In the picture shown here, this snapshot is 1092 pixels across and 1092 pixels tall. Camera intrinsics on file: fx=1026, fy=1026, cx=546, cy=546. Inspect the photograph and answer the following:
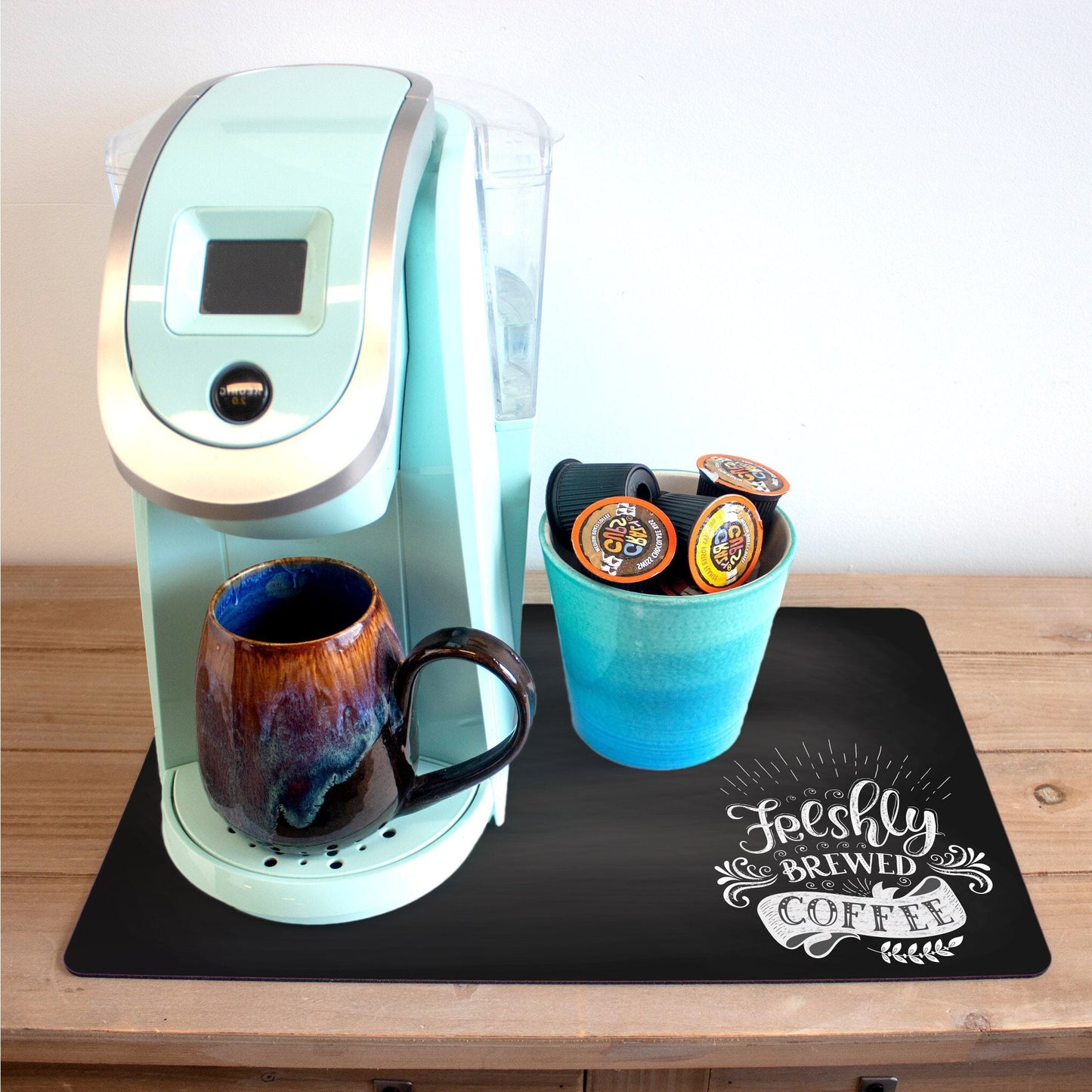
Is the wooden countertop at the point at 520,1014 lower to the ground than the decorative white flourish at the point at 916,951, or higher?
lower

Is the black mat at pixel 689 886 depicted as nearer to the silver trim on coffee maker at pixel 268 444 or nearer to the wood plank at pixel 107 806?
the wood plank at pixel 107 806

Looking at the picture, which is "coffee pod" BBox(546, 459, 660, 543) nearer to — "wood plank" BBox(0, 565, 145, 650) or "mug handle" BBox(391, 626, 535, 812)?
"mug handle" BBox(391, 626, 535, 812)

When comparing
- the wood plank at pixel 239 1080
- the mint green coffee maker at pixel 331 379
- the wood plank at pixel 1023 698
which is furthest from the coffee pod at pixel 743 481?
the wood plank at pixel 239 1080

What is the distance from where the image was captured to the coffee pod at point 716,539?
0.58m

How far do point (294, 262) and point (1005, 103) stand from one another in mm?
532

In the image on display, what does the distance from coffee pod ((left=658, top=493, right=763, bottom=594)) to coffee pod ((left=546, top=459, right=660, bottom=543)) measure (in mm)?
32

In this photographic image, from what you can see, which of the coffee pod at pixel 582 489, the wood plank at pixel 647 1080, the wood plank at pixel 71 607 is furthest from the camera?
the wood plank at pixel 71 607

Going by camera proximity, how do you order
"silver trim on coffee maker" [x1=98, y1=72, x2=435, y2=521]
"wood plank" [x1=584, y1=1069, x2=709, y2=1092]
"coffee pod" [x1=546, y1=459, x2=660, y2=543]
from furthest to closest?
"coffee pod" [x1=546, y1=459, x2=660, y2=543], "wood plank" [x1=584, y1=1069, x2=709, y2=1092], "silver trim on coffee maker" [x1=98, y1=72, x2=435, y2=521]

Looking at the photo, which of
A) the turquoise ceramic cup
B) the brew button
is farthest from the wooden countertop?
the brew button

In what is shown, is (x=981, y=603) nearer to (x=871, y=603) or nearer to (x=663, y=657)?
(x=871, y=603)

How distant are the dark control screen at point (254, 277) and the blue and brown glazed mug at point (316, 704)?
0.14 metres

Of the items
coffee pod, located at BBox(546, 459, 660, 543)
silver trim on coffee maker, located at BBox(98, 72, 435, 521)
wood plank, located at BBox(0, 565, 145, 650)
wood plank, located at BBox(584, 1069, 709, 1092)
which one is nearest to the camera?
silver trim on coffee maker, located at BBox(98, 72, 435, 521)

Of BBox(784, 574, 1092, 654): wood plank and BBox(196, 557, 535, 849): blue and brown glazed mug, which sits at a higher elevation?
BBox(196, 557, 535, 849): blue and brown glazed mug

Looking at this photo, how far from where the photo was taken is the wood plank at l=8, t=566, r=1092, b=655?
77cm
